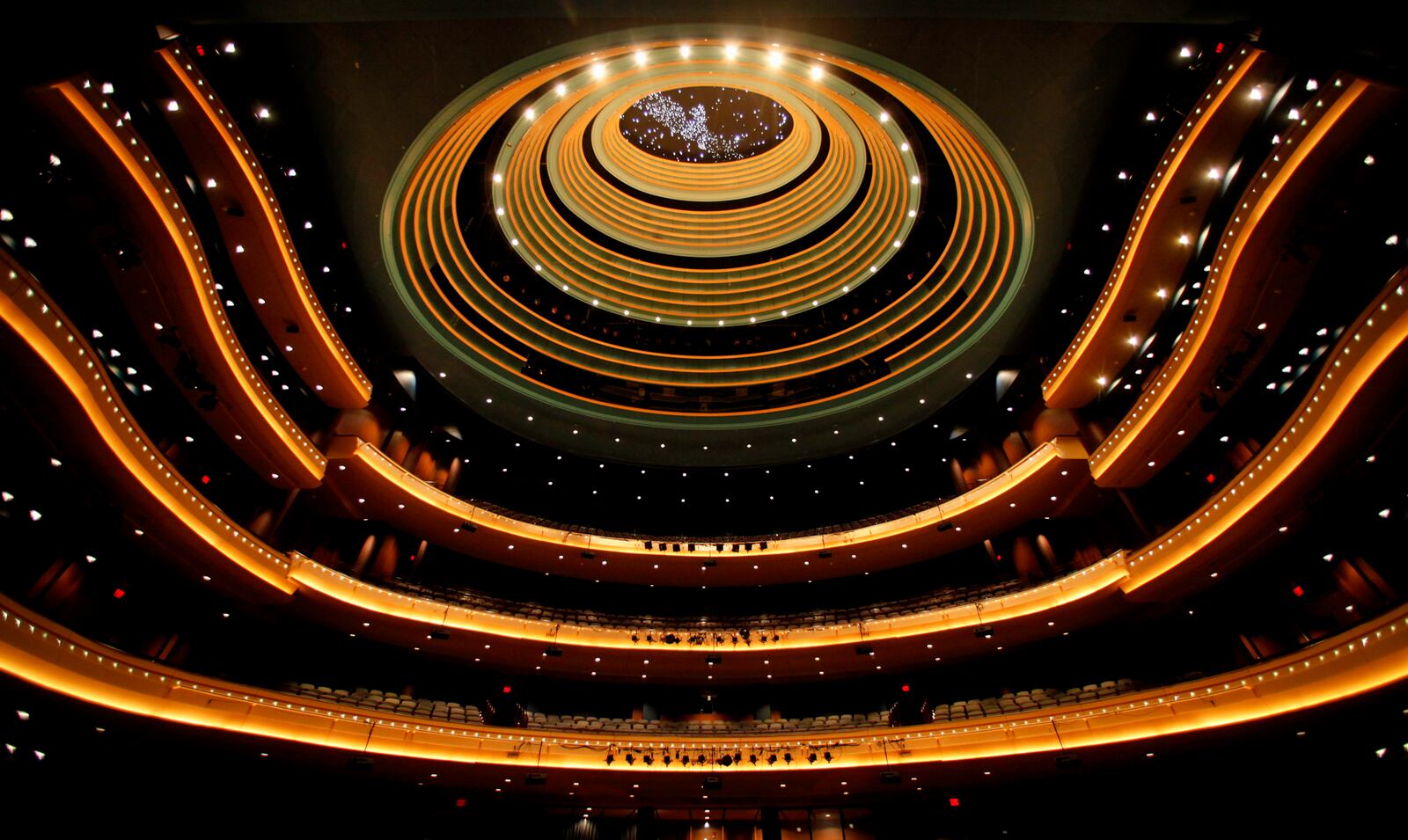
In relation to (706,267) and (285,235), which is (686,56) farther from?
(706,267)

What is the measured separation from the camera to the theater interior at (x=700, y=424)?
9797 mm

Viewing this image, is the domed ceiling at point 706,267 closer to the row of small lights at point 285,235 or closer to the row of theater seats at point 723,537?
the row of small lights at point 285,235

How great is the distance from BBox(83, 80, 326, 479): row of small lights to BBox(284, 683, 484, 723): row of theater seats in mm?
5568

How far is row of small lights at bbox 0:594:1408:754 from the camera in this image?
8.53 meters

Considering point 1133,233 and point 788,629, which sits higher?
point 1133,233

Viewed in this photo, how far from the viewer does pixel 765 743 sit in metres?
13.7

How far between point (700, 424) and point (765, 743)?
1166 cm

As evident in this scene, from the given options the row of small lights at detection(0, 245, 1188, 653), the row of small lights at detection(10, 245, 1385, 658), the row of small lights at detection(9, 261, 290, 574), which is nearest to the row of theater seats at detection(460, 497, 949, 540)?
the row of small lights at detection(0, 245, 1188, 653)

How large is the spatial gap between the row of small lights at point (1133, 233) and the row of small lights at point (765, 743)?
8.57 meters

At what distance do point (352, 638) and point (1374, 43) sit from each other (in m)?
21.4

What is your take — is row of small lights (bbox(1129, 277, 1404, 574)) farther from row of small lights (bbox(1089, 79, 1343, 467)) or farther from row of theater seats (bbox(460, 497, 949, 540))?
row of theater seats (bbox(460, 497, 949, 540))

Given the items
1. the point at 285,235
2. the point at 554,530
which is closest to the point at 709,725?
the point at 554,530

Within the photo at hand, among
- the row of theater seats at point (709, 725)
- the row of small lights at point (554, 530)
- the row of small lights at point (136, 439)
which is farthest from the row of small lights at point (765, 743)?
the row of small lights at point (554, 530)

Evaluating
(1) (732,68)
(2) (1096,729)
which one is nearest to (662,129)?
(1) (732,68)
